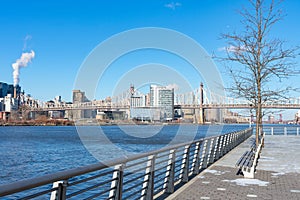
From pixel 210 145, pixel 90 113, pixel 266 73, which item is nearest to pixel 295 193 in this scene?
pixel 210 145

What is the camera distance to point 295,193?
6133mm

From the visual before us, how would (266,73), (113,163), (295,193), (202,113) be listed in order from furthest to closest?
(202,113)
(266,73)
(295,193)
(113,163)

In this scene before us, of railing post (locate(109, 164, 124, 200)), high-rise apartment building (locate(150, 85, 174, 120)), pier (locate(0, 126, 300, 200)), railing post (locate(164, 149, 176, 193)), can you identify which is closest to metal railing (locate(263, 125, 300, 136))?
high-rise apartment building (locate(150, 85, 174, 120))

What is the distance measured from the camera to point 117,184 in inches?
173

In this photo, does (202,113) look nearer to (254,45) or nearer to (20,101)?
(254,45)

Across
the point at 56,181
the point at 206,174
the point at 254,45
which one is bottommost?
the point at 206,174

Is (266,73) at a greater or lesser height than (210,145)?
greater

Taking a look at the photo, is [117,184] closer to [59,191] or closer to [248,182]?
[59,191]

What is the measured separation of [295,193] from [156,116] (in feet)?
164

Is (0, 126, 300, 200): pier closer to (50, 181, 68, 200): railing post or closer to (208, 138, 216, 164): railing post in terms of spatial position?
(50, 181, 68, 200): railing post

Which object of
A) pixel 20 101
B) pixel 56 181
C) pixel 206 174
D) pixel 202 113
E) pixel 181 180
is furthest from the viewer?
pixel 20 101

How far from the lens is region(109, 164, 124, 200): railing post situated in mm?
4316

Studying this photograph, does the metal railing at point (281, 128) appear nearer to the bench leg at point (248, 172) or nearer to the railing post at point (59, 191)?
the bench leg at point (248, 172)

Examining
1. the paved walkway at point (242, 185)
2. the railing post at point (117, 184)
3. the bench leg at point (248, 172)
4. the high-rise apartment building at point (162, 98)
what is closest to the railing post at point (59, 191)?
the railing post at point (117, 184)
